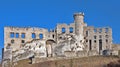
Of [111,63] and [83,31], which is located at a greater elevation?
[83,31]

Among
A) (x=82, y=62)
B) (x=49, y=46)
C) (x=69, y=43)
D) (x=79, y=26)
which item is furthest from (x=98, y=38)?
(x=82, y=62)

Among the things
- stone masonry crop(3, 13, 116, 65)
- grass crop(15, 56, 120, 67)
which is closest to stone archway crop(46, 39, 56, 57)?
stone masonry crop(3, 13, 116, 65)

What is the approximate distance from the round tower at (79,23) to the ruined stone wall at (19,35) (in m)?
7.94

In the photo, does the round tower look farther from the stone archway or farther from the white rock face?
the stone archway

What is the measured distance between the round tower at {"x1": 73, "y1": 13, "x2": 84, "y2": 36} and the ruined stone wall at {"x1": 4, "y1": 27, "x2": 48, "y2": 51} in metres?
7.94

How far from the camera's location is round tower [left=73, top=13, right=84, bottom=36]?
117438mm

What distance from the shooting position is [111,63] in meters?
99.4

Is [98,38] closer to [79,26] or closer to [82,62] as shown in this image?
[79,26]

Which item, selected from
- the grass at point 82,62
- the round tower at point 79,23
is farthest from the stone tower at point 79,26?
the grass at point 82,62

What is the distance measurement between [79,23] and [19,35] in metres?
15.3

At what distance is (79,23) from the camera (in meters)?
118

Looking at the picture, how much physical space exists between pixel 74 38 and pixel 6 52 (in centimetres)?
1704

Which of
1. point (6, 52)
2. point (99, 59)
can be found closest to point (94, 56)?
point (99, 59)

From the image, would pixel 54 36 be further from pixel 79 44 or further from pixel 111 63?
pixel 111 63
